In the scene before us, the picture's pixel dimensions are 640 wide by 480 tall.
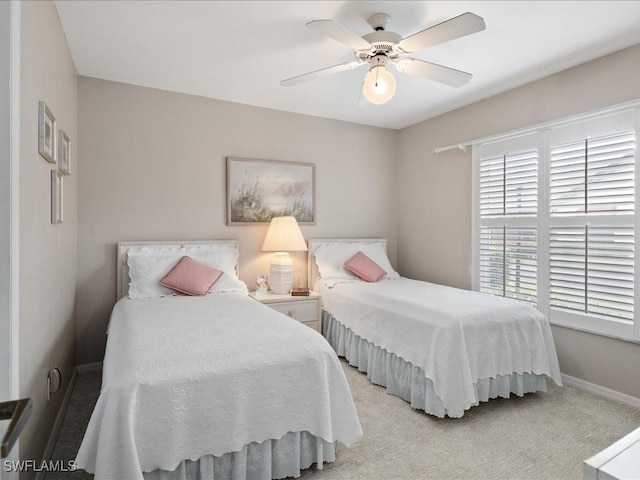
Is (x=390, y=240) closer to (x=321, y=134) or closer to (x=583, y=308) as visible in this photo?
(x=321, y=134)

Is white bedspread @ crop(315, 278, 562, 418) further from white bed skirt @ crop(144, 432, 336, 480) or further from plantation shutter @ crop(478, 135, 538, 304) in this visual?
white bed skirt @ crop(144, 432, 336, 480)

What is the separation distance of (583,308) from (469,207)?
4.59 feet

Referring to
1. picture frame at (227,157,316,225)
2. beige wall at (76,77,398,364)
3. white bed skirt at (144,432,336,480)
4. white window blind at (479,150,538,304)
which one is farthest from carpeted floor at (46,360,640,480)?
picture frame at (227,157,316,225)

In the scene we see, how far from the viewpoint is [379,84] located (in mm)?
2326

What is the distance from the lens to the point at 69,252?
2840mm

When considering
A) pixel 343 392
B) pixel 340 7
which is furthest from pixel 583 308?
pixel 340 7

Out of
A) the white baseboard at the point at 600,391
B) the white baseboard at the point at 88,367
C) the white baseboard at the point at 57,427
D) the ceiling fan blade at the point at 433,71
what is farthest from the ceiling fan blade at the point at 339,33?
the white baseboard at the point at 88,367

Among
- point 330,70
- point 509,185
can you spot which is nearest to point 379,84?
point 330,70

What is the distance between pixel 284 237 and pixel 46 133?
7.21 ft

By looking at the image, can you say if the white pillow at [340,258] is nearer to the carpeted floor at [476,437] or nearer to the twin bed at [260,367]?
the twin bed at [260,367]

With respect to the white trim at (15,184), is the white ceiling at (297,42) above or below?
above

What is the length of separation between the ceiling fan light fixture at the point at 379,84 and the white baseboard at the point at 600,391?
2.67m

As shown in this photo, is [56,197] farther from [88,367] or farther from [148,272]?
[88,367]

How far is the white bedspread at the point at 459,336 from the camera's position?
246cm
